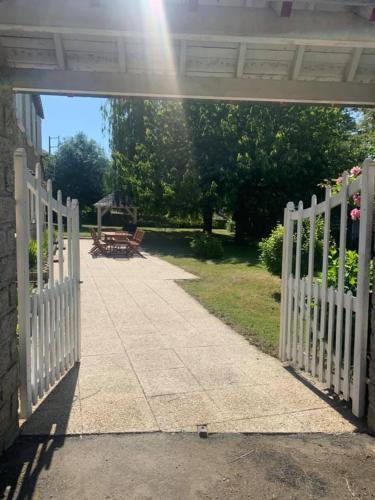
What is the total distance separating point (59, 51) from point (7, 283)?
5.83ft

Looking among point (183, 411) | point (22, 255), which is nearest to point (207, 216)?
point (183, 411)

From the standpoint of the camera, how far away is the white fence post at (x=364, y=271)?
3420 mm

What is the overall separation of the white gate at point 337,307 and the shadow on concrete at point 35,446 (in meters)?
2.32

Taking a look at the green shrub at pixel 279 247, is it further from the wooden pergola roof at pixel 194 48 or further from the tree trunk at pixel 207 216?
the tree trunk at pixel 207 216

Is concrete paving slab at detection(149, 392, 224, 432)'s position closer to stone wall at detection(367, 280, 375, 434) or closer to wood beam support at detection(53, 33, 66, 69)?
stone wall at detection(367, 280, 375, 434)

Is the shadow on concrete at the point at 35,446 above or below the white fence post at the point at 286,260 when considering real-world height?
below

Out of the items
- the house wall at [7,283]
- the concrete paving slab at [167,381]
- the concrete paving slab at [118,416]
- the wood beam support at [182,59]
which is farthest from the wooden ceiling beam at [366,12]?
the concrete paving slab at [167,381]

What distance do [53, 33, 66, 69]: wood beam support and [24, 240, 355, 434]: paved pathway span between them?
2.81m

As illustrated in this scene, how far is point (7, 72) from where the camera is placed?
335 cm

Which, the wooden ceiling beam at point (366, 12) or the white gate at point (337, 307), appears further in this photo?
the white gate at point (337, 307)

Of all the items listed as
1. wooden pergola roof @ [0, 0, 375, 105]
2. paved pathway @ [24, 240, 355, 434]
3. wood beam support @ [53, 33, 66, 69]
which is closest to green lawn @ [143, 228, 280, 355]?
paved pathway @ [24, 240, 355, 434]

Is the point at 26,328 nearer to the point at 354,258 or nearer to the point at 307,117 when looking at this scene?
the point at 354,258

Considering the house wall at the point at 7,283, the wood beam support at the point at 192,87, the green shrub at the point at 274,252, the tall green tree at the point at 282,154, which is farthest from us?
the tall green tree at the point at 282,154

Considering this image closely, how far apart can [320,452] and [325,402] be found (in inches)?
35.6
